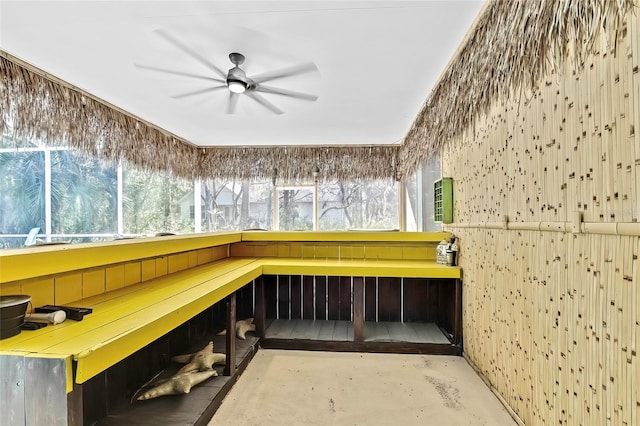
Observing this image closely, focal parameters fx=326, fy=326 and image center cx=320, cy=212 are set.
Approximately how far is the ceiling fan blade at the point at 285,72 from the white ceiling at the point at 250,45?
42 mm

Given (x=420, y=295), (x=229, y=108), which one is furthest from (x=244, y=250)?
(x=420, y=295)

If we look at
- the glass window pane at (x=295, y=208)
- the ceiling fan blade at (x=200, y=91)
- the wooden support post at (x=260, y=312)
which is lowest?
the wooden support post at (x=260, y=312)

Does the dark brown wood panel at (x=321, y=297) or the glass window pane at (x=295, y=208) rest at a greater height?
the glass window pane at (x=295, y=208)

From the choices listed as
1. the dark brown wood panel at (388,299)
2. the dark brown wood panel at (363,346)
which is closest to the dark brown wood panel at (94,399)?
the dark brown wood panel at (363,346)

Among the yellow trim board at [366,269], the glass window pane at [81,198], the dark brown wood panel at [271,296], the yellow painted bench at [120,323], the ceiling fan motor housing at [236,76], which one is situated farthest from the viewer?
the glass window pane at [81,198]

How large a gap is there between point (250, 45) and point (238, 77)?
1.07 ft

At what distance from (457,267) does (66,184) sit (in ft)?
22.5

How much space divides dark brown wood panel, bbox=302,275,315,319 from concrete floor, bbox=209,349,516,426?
77 centimetres

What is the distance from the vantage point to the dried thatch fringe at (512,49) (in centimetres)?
131

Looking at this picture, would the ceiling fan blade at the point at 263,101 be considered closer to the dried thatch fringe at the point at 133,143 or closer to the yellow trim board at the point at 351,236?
the yellow trim board at the point at 351,236

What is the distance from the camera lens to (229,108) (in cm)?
371

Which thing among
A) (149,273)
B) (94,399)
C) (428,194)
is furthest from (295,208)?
(94,399)

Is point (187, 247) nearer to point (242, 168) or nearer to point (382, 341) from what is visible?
point (382, 341)

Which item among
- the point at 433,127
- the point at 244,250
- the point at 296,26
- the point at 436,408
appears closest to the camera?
the point at 436,408
